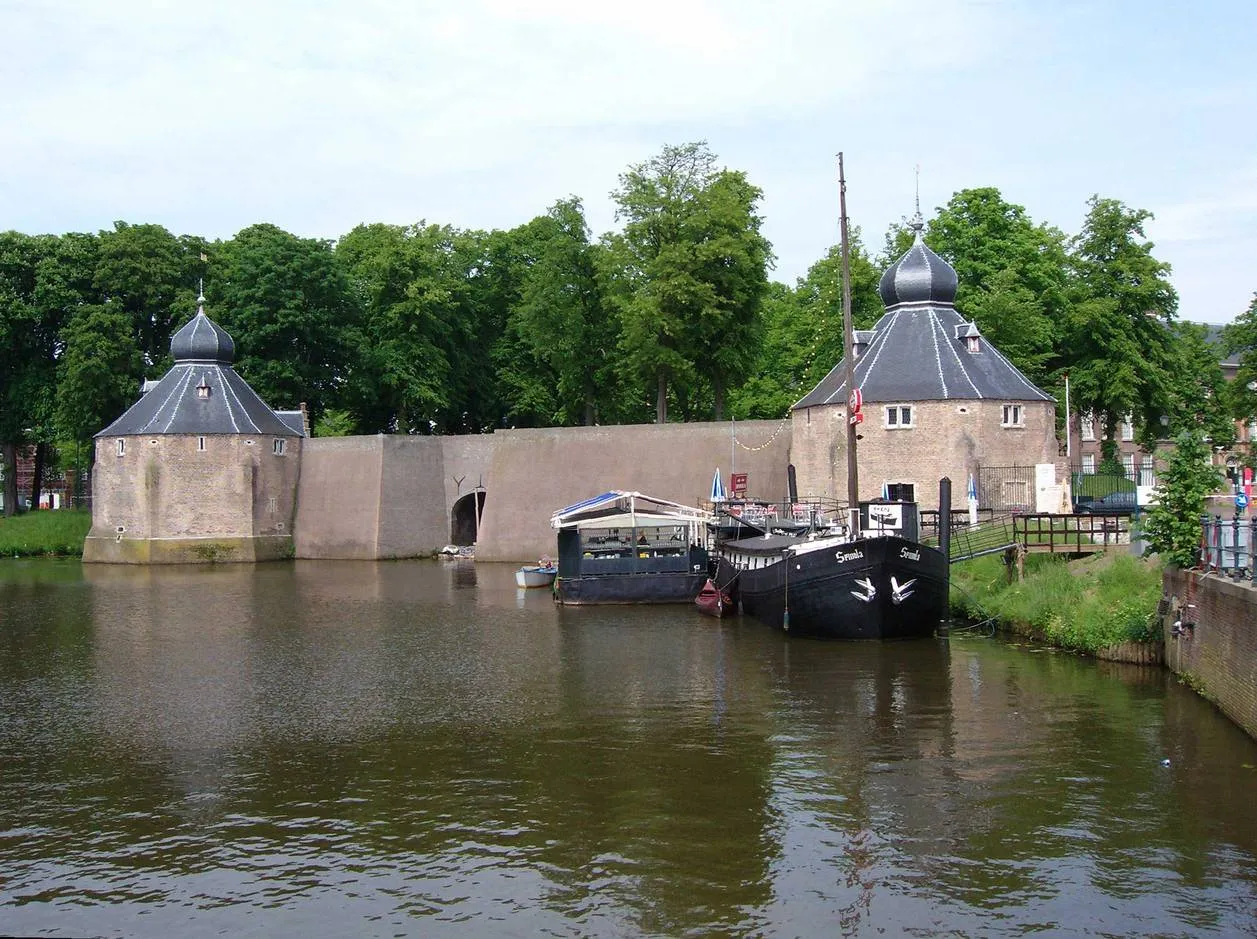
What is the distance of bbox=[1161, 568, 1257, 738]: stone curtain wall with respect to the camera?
1484cm

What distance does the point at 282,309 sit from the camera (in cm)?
5194

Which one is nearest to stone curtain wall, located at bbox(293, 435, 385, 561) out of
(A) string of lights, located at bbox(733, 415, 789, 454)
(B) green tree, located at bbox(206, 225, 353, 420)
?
(B) green tree, located at bbox(206, 225, 353, 420)

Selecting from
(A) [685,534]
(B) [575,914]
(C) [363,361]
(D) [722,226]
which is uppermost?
(D) [722,226]

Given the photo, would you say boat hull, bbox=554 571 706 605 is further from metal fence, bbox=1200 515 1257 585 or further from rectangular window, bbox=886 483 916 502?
metal fence, bbox=1200 515 1257 585

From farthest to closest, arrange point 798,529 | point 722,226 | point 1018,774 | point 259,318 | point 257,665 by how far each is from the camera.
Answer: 1. point 259,318
2. point 722,226
3. point 798,529
4. point 257,665
5. point 1018,774

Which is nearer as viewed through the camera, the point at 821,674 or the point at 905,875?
the point at 905,875

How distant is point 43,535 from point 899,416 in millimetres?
36673

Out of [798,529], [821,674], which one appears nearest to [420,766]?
[821,674]

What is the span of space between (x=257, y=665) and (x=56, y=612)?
38.3 feet

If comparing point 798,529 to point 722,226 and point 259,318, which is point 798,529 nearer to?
point 722,226

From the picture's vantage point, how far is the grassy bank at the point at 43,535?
52250mm

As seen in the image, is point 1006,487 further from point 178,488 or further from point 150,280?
point 150,280

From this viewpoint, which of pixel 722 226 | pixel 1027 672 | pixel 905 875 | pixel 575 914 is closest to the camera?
pixel 575 914

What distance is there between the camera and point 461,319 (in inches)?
2213
